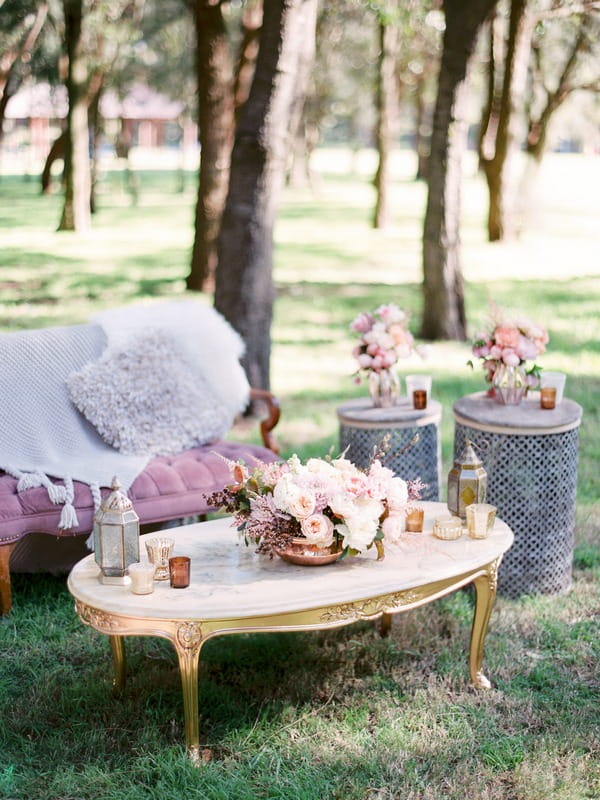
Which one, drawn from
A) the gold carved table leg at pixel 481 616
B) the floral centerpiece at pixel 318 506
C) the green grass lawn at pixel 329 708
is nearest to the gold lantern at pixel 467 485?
the gold carved table leg at pixel 481 616

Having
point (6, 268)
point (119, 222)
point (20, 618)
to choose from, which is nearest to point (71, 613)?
point (20, 618)

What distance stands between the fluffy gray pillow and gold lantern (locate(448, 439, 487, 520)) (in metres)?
1.78

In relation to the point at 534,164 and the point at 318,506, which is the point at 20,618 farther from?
the point at 534,164

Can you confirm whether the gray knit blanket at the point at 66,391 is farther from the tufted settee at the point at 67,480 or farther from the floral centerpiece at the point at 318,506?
the floral centerpiece at the point at 318,506

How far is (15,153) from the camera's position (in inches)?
2229

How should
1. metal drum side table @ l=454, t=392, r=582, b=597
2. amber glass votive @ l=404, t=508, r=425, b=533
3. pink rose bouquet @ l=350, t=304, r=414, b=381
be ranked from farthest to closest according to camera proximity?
pink rose bouquet @ l=350, t=304, r=414, b=381, metal drum side table @ l=454, t=392, r=582, b=597, amber glass votive @ l=404, t=508, r=425, b=533

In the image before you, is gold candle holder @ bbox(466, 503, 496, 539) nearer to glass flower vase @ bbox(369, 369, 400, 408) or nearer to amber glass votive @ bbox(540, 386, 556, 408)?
amber glass votive @ bbox(540, 386, 556, 408)

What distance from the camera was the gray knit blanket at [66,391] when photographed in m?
5.24

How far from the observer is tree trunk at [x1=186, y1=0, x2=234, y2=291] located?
41.5 ft

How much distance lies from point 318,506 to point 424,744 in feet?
3.09

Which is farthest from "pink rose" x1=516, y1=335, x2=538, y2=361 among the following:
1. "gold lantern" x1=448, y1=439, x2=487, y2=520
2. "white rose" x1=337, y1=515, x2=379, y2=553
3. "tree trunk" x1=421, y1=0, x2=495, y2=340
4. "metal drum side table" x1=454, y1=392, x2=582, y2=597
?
"tree trunk" x1=421, y1=0, x2=495, y2=340

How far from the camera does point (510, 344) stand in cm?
543

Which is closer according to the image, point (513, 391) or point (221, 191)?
point (513, 391)

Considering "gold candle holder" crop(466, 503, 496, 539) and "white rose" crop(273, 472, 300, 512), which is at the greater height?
"white rose" crop(273, 472, 300, 512)
